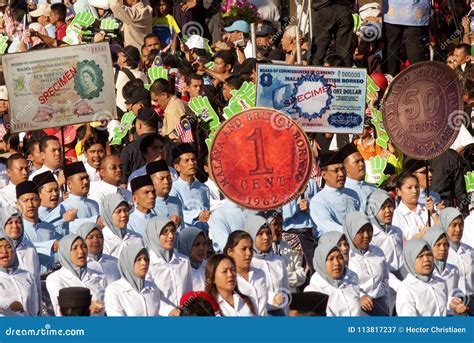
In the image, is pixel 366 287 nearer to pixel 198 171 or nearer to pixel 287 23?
pixel 198 171

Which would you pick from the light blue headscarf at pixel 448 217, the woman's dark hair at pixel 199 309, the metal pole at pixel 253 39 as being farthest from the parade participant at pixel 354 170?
the woman's dark hair at pixel 199 309

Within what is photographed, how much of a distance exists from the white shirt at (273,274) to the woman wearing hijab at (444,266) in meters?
1.21

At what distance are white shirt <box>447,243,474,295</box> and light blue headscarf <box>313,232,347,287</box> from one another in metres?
1.50

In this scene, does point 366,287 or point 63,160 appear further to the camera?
point 63,160

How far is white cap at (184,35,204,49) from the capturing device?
2480 centimetres

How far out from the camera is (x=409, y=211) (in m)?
20.1

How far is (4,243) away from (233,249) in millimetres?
1811

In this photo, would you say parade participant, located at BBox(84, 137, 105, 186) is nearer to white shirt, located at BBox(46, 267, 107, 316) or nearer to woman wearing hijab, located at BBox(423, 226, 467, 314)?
white shirt, located at BBox(46, 267, 107, 316)

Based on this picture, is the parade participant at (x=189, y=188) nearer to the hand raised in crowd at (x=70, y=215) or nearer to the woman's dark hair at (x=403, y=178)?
the hand raised in crowd at (x=70, y=215)

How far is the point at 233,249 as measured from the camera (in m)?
17.9

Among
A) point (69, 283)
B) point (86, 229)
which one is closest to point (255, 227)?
point (86, 229)

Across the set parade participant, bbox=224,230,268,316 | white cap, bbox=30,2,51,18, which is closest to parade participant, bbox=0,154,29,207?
parade participant, bbox=224,230,268,316

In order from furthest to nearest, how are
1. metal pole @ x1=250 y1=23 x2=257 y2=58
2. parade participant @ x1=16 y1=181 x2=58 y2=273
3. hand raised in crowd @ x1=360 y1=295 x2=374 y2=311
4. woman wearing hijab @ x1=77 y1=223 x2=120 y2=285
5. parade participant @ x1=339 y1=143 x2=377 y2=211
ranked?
metal pole @ x1=250 y1=23 x2=257 y2=58, parade participant @ x1=339 y1=143 x2=377 y2=211, parade participant @ x1=16 y1=181 x2=58 y2=273, hand raised in crowd @ x1=360 y1=295 x2=374 y2=311, woman wearing hijab @ x1=77 y1=223 x2=120 y2=285

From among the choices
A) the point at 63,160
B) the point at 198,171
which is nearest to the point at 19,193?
the point at 63,160
